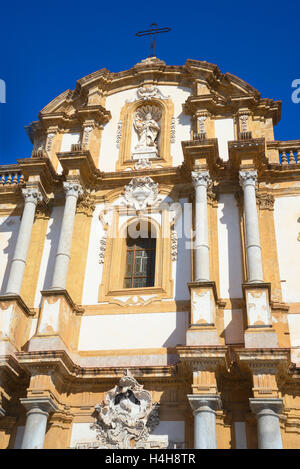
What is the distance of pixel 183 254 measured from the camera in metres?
13.7

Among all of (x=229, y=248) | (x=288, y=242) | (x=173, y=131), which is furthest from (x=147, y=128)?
(x=288, y=242)

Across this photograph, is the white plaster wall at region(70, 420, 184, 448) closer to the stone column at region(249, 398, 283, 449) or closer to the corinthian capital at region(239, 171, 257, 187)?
the stone column at region(249, 398, 283, 449)

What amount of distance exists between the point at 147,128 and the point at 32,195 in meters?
4.03

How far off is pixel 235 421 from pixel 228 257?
12.5 feet

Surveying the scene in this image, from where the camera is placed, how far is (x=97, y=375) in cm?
1197

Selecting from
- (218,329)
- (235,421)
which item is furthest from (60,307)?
(235,421)

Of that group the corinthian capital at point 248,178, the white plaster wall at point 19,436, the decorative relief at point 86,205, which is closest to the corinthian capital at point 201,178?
the corinthian capital at point 248,178

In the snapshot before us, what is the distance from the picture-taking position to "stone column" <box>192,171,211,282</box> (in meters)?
12.5

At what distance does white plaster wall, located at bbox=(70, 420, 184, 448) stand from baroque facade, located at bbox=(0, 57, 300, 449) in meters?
0.03

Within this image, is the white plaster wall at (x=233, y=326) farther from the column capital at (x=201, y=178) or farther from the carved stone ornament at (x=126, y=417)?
the column capital at (x=201, y=178)

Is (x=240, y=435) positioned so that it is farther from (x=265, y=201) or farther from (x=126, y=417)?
(x=265, y=201)

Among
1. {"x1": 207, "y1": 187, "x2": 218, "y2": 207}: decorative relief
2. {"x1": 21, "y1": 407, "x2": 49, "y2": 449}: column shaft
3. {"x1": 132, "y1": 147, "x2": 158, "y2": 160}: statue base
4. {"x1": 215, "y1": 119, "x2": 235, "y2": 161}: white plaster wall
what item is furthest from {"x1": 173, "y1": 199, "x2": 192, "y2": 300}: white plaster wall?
{"x1": 21, "y1": 407, "x2": 49, "y2": 449}: column shaft

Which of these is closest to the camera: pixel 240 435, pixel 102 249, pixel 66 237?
pixel 240 435
